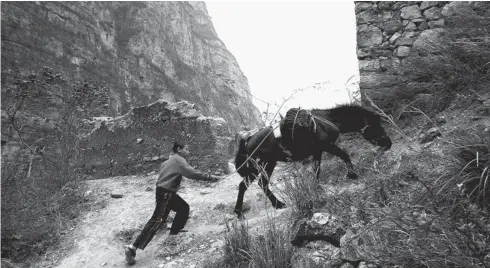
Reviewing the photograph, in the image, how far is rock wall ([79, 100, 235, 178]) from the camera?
7.73m

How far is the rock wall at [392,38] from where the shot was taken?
527 cm

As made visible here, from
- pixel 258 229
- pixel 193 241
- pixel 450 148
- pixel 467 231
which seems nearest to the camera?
pixel 467 231

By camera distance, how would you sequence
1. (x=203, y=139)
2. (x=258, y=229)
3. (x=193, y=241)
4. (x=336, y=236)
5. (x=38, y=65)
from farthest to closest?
(x=38, y=65)
(x=203, y=139)
(x=193, y=241)
(x=258, y=229)
(x=336, y=236)

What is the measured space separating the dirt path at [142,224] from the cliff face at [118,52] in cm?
1306

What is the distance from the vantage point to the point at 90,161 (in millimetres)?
8820

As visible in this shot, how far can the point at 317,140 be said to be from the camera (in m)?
4.46

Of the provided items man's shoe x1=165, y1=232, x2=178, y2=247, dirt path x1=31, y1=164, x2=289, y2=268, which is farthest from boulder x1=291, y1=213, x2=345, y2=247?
man's shoe x1=165, y1=232, x2=178, y2=247

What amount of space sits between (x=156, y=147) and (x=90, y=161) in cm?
210

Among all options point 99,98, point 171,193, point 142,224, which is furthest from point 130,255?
point 99,98

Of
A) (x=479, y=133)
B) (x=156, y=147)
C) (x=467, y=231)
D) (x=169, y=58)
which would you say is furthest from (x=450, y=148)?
(x=169, y=58)

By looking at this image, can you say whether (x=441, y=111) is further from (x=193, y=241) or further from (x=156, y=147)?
(x=156, y=147)

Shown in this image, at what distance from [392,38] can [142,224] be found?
512 centimetres

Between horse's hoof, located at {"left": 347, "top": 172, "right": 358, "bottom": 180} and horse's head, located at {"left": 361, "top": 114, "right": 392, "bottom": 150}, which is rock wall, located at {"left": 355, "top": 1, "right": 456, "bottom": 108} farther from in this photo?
horse's hoof, located at {"left": 347, "top": 172, "right": 358, "bottom": 180}

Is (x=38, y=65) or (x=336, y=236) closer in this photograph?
(x=336, y=236)
